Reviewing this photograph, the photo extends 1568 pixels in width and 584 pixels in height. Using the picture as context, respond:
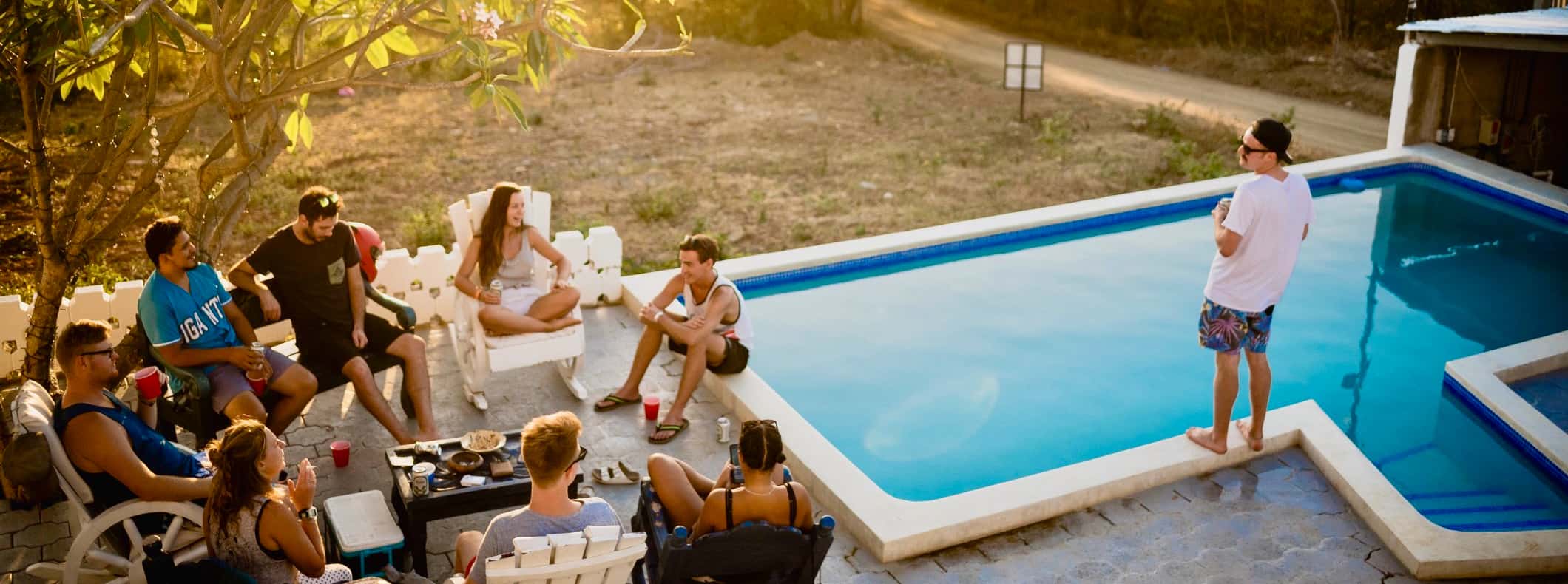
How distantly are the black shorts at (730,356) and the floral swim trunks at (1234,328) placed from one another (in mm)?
2440

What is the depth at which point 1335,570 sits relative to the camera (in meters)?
5.38

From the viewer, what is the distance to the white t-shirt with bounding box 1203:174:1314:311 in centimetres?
558

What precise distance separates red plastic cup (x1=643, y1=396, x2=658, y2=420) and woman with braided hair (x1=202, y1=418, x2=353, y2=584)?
8.31 feet

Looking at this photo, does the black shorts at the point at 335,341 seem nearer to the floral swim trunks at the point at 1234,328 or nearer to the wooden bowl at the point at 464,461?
the wooden bowl at the point at 464,461

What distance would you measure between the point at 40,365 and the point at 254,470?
266 centimetres

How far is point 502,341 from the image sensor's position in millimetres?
6613

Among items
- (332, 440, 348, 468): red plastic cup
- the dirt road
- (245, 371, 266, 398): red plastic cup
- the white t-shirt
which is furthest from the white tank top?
the dirt road

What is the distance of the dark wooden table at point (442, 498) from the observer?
4945 millimetres

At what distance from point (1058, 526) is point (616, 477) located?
2148mm

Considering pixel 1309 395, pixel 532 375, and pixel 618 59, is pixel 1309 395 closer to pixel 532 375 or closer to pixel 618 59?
pixel 532 375

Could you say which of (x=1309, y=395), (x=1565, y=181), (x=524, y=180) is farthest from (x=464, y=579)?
(x=1565, y=181)

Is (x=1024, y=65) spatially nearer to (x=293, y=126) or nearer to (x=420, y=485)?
(x=293, y=126)

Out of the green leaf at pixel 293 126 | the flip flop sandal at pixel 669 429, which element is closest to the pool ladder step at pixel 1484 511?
the flip flop sandal at pixel 669 429

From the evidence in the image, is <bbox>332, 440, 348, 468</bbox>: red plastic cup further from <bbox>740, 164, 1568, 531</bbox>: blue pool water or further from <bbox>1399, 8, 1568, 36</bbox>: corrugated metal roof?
<bbox>1399, 8, 1568, 36</bbox>: corrugated metal roof
